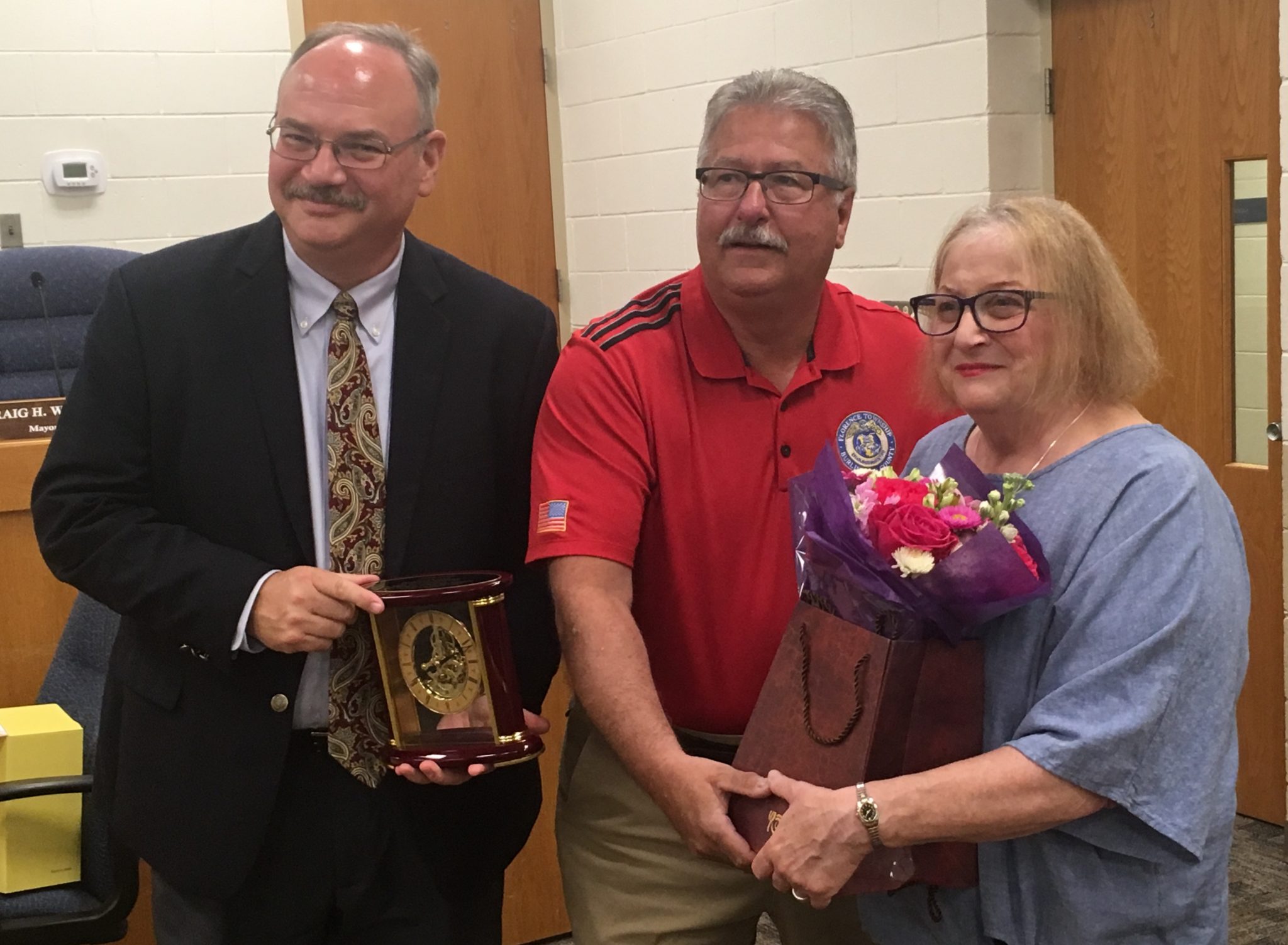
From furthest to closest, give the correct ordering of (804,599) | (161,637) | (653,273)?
(653,273), (161,637), (804,599)

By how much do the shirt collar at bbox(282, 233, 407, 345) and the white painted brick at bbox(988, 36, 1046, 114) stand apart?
2393 mm

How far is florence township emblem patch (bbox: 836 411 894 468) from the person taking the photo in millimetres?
1773

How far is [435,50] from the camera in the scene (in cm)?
537

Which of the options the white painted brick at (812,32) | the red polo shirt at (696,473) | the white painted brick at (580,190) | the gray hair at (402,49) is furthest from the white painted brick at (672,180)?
the red polo shirt at (696,473)

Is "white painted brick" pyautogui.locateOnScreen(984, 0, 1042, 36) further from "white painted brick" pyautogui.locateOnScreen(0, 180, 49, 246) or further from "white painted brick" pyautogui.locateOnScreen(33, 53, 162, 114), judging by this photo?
"white painted brick" pyautogui.locateOnScreen(0, 180, 49, 246)

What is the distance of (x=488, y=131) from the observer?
550 cm

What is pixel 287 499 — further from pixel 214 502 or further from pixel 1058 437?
pixel 1058 437

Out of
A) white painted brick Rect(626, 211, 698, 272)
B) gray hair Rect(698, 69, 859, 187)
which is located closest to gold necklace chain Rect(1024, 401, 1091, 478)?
gray hair Rect(698, 69, 859, 187)

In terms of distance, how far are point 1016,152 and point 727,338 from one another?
2254mm

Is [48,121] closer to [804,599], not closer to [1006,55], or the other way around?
[1006,55]

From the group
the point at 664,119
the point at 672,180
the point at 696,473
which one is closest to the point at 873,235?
the point at 672,180

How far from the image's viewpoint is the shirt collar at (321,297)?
178 cm

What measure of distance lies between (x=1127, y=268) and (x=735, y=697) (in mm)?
2377

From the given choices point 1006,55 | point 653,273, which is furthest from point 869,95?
point 653,273
